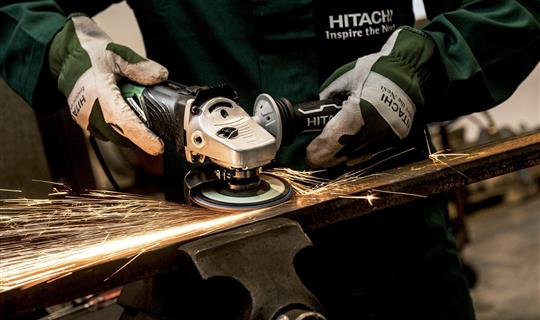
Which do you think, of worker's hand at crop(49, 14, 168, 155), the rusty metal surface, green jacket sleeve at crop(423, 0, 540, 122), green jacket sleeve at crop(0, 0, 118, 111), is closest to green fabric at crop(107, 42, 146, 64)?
worker's hand at crop(49, 14, 168, 155)

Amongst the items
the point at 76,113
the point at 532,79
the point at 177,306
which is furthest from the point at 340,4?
the point at 532,79

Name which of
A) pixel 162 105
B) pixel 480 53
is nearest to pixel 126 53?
pixel 162 105

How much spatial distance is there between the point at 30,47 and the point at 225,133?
0.55 metres

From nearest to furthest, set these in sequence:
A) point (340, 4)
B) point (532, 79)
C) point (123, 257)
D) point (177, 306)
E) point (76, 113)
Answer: point (123, 257) → point (177, 306) → point (76, 113) → point (340, 4) → point (532, 79)

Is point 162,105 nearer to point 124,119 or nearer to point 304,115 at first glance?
point 124,119

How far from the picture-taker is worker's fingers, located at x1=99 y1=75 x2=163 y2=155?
3.57 ft

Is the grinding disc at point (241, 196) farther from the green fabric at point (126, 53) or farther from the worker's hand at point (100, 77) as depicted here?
the green fabric at point (126, 53)

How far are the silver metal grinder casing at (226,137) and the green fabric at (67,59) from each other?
29 cm

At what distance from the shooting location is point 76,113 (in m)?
1.18

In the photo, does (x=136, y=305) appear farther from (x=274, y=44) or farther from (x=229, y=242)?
(x=274, y=44)

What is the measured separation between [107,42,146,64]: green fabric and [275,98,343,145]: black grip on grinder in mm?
271

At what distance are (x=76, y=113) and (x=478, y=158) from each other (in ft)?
2.48

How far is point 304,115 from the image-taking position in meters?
1.07

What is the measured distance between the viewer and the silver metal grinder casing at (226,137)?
0.94 meters
